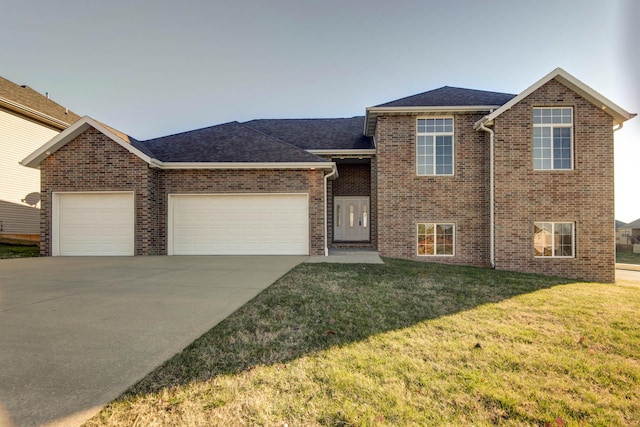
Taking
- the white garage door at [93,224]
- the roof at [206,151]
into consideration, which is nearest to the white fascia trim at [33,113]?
the roof at [206,151]

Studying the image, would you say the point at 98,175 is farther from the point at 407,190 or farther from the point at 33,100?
the point at 407,190

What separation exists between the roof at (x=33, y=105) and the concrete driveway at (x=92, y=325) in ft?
36.3

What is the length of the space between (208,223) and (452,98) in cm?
1076

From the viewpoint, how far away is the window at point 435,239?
1170 centimetres

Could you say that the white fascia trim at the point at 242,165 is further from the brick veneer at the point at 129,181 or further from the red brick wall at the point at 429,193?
the red brick wall at the point at 429,193

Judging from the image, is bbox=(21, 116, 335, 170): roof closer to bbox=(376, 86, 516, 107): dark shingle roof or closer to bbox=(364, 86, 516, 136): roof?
bbox=(364, 86, 516, 136): roof

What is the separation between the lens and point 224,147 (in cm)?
1252

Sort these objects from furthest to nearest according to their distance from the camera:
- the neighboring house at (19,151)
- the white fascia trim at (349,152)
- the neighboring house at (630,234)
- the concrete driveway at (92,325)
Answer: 1. the neighboring house at (630,234)
2. the neighboring house at (19,151)
3. the white fascia trim at (349,152)
4. the concrete driveway at (92,325)

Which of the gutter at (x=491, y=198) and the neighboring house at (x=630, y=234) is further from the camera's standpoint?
the neighboring house at (x=630, y=234)

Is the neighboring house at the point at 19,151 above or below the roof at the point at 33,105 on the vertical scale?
below

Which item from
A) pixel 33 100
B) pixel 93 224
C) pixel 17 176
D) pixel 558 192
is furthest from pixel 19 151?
pixel 558 192

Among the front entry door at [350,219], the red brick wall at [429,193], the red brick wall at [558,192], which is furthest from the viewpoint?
the front entry door at [350,219]

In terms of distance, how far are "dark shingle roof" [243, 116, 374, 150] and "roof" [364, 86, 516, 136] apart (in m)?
1.49

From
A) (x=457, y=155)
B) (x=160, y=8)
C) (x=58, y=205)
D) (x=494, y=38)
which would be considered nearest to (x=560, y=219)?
(x=457, y=155)
